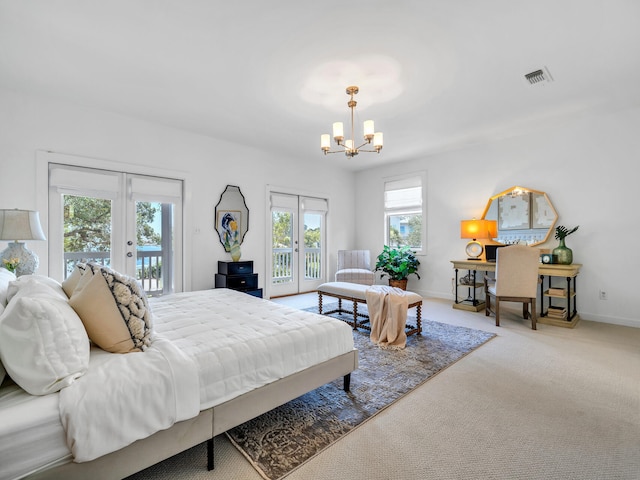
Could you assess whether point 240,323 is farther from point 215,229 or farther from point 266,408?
point 215,229

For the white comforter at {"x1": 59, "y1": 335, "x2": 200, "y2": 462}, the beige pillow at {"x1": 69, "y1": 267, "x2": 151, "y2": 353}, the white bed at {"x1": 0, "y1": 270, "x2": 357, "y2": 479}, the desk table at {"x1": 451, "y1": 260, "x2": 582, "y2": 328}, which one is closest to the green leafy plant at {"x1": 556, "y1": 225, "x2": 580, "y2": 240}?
the desk table at {"x1": 451, "y1": 260, "x2": 582, "y2": 328}

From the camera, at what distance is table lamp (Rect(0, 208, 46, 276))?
2.65 meters

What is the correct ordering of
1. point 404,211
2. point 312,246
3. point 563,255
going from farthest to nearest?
point 312,246 < point 404,211 < point 563,255

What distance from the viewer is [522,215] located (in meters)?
4.67

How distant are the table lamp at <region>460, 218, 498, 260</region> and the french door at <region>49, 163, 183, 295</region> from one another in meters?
4.31

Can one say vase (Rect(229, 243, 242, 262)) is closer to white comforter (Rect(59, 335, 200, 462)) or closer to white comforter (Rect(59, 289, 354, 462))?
white comforter (Rect(59, 289, 354, 462))

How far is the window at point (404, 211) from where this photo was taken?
602cm

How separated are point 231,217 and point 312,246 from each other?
1925 mm

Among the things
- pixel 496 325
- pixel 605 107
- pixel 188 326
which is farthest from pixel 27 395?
pixel 605 107

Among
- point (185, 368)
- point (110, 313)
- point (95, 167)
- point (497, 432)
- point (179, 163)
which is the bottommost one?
point (497, 432)

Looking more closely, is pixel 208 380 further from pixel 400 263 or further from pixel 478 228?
pixel 400 263

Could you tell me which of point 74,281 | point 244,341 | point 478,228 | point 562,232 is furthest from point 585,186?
point 74,281

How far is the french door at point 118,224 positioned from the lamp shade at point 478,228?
14.1 feet

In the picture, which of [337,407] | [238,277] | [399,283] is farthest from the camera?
[399,283]
